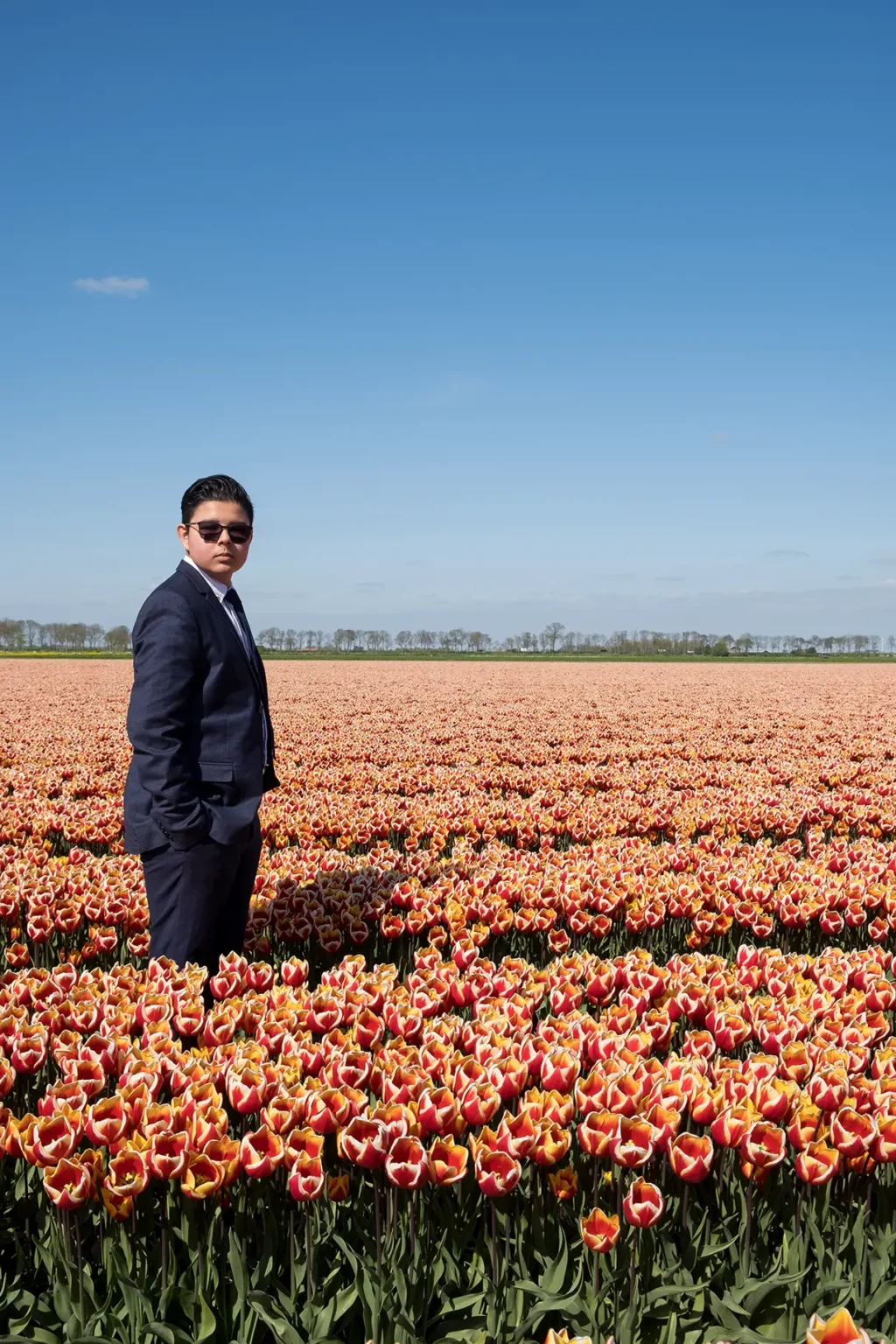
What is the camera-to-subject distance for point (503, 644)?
181 metres

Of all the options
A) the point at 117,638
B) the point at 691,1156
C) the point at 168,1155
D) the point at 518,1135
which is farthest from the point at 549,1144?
the point at 117,638

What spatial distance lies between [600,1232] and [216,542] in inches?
146

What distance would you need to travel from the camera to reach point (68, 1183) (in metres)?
2.79

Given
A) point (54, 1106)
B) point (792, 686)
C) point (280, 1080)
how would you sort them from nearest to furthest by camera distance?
point (54, 1106), point (280, 1080), point (792, 686)

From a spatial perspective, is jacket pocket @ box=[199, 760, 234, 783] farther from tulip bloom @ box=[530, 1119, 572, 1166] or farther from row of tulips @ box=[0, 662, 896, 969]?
tulip bloom @ box=[530, 1119, 572, 1166]

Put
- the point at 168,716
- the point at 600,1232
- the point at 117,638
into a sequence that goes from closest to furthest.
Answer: the point at 600,1232, the point at 168,716, the point at 117,638

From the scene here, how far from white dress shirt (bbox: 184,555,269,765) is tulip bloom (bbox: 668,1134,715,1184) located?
309 cm

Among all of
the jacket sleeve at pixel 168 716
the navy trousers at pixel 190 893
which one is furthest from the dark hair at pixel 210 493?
the navy trousers at pixel 190 893

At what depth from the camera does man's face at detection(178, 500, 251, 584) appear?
5.05 m

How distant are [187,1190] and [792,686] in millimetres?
43960

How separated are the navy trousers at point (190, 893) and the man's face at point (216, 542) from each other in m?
1.45

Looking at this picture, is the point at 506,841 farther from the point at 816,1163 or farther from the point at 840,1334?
the point at 840,1334

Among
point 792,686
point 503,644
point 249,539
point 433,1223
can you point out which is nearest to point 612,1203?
point 433,1223

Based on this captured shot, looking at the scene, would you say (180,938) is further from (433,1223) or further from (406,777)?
(406,777)
